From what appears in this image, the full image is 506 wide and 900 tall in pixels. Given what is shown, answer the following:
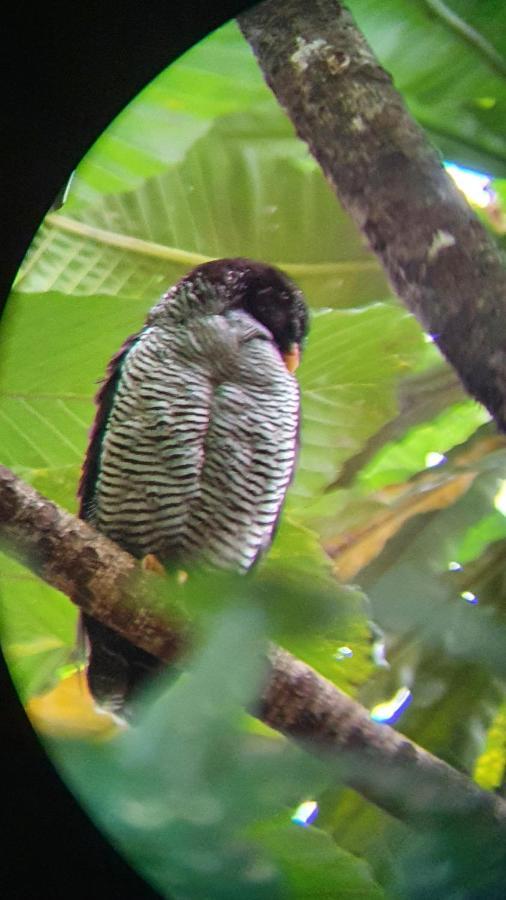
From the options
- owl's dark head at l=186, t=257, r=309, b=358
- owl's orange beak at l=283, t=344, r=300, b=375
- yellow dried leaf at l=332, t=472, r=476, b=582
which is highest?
owl's dark head at l=186, t=257, r=309, b=358

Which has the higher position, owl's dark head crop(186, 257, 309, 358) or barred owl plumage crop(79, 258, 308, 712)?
owl's dark head crop(186, 257, 309, 358)

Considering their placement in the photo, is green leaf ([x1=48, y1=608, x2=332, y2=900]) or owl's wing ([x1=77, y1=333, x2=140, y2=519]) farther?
owl's wing ([x1=77, y1=333, x2=140, y2=519])

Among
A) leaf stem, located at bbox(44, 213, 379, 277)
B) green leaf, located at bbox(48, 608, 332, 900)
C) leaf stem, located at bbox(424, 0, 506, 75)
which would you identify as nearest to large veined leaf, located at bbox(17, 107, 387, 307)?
leaf stem, located at bbox(44, 213, 379, 277)

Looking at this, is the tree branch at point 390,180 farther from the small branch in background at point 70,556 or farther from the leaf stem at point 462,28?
the small branch in background at point 70,556

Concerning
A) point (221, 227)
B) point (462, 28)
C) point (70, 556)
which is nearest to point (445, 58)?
point (462, 28)

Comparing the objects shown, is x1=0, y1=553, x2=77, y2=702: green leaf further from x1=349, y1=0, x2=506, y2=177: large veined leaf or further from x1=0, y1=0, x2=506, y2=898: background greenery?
x1=349, y1=0, x2=506, y2=177: large veined leaf

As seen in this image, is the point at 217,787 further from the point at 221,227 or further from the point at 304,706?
the point at 221,227
